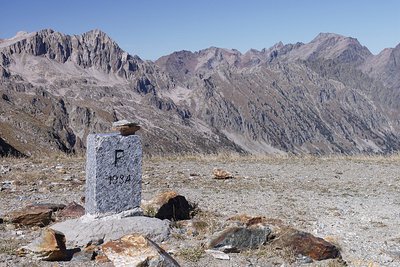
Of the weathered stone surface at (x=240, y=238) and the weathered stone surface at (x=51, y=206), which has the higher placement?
the weathered stone surface at (x=51, y=206)

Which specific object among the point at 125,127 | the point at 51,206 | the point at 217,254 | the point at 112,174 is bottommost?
the point at 217,254

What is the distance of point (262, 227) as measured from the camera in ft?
31.9

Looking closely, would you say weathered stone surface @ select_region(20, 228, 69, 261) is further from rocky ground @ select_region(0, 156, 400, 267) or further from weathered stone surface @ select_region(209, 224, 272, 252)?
weathered stone surface @ select_region(209, 224, 272, 252)

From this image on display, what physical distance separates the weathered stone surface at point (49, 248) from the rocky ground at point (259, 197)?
0.51ft

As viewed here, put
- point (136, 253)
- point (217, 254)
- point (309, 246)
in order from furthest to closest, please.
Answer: point (309, 246) < point (217, 254) < point (136, 253)

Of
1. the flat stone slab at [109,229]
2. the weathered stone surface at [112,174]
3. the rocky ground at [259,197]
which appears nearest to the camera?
the rocky ground at [259,197]

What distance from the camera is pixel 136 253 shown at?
25.5 ft

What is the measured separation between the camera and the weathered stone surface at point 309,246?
8953mm

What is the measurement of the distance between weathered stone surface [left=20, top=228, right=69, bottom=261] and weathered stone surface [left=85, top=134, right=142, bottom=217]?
1.85 metres

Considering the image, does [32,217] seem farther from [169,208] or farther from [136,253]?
[136,253]

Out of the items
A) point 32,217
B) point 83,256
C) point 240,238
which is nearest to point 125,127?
point 32,217

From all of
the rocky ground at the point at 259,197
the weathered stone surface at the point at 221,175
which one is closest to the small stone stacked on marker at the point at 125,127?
the rocky ground at the point at 259,197

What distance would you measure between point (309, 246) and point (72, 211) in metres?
6.28

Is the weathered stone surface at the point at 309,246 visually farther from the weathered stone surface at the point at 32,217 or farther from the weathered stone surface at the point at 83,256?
the weathered stone surface at the point at 32,217
